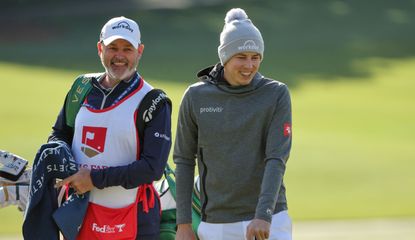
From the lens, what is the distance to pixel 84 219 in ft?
16.5

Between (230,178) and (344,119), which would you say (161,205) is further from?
(344,119)

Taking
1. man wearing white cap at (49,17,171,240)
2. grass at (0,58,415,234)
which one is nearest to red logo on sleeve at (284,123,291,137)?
man wearing white cap at (49,17,171,240)

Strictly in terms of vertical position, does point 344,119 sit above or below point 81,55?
below

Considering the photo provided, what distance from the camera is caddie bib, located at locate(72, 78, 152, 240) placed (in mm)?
5000

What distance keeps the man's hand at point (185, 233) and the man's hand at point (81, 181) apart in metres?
0.47

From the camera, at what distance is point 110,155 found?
5016 millimetres

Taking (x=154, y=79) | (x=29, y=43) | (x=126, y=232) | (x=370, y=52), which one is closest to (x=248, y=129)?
(x=126, y=232)

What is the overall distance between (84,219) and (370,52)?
66.1 ft

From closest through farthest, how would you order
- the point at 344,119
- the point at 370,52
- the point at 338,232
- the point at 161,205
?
the point at 161,205
the point at 338,232
the point at 344,119
the point at 370,52

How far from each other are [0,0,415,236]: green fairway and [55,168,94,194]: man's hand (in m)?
5.96

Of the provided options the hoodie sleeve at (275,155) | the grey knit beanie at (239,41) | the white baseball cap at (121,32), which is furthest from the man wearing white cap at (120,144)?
the hoodie sleeve at (275,155)

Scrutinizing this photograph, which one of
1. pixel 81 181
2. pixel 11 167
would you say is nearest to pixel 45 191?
pixel 81 181

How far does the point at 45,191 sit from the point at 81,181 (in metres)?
0.20

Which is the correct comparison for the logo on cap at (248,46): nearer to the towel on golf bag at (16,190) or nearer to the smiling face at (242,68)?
the smiling face at (242,68)
